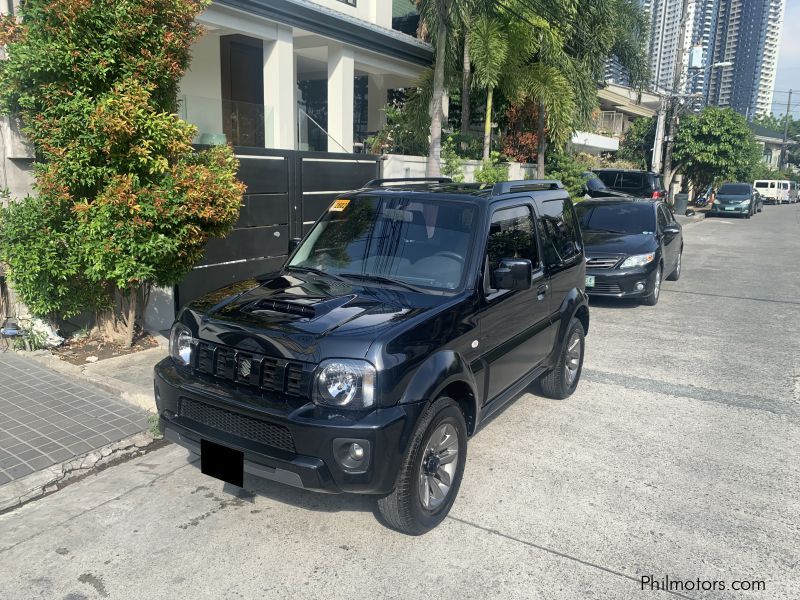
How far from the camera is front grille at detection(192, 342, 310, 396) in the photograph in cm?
334

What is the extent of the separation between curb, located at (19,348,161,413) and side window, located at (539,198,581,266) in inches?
137

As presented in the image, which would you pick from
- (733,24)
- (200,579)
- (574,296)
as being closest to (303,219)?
(574,296)

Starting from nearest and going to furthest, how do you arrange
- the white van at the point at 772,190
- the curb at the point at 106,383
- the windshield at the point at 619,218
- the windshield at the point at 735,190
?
the curb at the point at 106,383 → the windshield at the point at 619,218 → the windshield at the point at 735,190 → the white van at the point at 772,190

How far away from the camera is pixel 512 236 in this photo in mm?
4746

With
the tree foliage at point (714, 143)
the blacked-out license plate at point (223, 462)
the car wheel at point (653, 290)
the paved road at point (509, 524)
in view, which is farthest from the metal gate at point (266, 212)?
the tree foliage at point (714, 143)

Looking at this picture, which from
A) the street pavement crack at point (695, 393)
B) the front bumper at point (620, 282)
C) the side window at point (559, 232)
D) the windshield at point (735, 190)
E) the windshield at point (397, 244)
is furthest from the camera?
the windshield at point (735, 190)

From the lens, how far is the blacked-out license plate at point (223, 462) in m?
3.43

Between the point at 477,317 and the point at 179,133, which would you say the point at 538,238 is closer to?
the point at 477,317

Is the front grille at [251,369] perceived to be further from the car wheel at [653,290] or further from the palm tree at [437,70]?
the palm tree at [437,70]

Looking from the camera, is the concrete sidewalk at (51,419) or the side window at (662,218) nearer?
the concrete sidewalk at (51,419)

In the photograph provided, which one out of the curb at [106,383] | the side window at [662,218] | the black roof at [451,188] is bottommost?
the curb at [106,383]

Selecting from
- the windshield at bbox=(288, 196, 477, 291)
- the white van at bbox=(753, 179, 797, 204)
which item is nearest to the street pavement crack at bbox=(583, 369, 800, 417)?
the windshield at bbox=(288, 196, 477, 291)

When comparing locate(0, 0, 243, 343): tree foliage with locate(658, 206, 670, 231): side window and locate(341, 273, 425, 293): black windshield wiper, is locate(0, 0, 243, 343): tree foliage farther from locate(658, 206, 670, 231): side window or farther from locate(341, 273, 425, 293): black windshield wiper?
locate(658, 206, 670, 231): side window

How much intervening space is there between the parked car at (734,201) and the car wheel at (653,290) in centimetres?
2540
